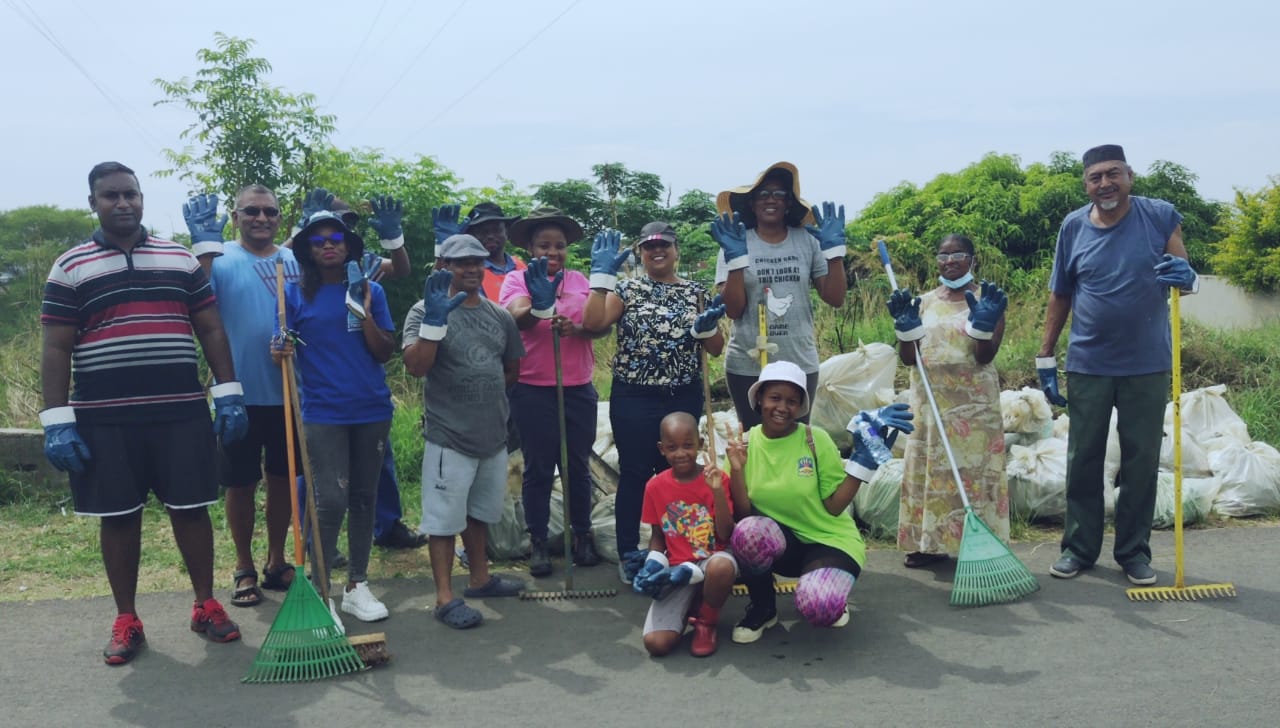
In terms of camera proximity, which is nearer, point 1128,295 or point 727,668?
point 727,668

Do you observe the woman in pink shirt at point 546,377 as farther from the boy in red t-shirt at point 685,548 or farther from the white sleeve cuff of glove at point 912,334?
the white sleeve cuff of glove at point 912,334

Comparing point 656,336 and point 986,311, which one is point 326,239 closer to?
point 656,336

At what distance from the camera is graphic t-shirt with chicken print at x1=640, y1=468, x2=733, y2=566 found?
4410 millimetres

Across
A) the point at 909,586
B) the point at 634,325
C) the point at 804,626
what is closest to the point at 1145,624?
the point at 909,586

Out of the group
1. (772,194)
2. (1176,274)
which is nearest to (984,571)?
(1176,274)

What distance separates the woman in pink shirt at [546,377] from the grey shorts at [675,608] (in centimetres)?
105

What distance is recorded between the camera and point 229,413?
4.41 metres

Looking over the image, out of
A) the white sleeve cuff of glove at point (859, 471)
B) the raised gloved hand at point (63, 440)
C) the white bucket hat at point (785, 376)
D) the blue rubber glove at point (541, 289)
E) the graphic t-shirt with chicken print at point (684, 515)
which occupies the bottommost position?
the graphic t-shirt with chicken print at point (684, 515)

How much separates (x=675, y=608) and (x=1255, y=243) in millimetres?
17303

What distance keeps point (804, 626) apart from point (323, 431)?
2.34 m

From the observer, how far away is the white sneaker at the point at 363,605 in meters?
4.69

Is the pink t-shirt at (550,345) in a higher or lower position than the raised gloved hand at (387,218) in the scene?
lower

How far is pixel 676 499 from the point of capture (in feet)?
14.6

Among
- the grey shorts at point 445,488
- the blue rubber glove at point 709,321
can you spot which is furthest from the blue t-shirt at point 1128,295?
the grey shorts at point 445,488
